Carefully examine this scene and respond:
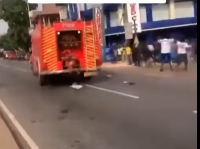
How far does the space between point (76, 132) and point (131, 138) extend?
1.39m

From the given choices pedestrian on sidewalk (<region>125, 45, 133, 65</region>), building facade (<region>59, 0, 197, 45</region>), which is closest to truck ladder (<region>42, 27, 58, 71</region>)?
building facade (<region>59, 0, 197, 45</region>)

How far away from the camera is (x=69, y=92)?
15125 millimetres

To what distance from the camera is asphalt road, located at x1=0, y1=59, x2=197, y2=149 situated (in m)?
7.11

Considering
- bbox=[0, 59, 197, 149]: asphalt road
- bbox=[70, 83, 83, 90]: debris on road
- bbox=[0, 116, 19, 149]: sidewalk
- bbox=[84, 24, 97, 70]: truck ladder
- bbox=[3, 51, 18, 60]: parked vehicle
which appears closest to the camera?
bbox=[0, 116, 19, 149]: sidewalk

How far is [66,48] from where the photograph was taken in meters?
18.2

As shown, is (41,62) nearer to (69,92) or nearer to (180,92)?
(69,92)

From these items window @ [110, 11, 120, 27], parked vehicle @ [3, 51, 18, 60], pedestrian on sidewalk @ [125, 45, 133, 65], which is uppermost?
window @ [110, 11, 120, 27]

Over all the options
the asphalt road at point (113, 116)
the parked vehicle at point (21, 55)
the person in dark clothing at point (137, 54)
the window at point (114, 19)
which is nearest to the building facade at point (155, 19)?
the window at point (114, 19)

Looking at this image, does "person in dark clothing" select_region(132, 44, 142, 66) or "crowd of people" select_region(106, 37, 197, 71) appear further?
"person in dark clothing" select_region(132, 44, 142, 66)

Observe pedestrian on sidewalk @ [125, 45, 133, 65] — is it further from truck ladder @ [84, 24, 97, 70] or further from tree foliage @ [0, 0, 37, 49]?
tree foliage @ [0, 0, 37, 49]

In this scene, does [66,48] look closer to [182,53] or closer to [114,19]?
[182,53]

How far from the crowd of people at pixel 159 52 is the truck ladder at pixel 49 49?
5.46 metres

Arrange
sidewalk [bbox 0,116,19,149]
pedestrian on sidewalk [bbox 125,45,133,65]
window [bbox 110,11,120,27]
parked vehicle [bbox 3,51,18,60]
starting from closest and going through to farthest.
→ 1. sidewalk [bbox 0,116,19,149]
2. pedestrian on sidewalk [bbox 125,45,133,65]
3. window [bbox 110,11,120,27]
4. parked vehicle [bbox 3,51,18,60]

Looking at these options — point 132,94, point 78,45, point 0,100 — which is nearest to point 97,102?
point 132,94
